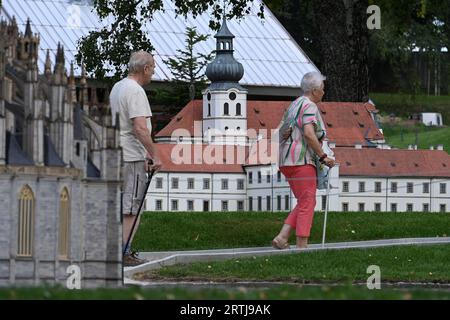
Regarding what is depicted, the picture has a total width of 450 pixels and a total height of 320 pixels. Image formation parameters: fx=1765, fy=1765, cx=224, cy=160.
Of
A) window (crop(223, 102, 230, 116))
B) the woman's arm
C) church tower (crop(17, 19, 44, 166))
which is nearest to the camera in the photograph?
church tower (crop(17, 19, 44, 166))

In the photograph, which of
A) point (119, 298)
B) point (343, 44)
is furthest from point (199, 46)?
point (119, 298)

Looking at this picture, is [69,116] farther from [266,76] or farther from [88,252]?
[266,76]

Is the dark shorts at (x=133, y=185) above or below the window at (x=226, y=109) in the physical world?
below

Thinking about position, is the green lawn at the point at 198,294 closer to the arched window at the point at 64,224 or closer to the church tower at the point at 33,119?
the arched window at the point at 64,224

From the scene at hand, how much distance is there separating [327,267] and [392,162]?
105 metres

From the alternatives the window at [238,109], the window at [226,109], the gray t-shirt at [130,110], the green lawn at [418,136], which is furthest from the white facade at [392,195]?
the gray t-shirt at [130,110]

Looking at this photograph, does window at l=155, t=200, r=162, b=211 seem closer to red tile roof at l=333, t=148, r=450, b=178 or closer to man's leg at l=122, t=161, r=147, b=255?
red tile roof at l=333, t=148, r=450, b=178

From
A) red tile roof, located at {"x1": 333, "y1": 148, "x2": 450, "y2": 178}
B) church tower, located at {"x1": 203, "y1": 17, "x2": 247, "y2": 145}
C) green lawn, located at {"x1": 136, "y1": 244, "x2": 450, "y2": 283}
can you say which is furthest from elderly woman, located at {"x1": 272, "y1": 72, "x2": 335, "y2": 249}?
church tower, located at {"x1": 203, "y1": 17, "x2": 247, "y2": 145}

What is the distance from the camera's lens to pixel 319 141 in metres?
17.7

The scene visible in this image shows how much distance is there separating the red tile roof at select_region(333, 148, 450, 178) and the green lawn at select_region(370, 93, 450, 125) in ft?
35.7

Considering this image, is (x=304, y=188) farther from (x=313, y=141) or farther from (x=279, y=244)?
(x=279, y=244)

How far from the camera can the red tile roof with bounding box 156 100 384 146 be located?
132 meters

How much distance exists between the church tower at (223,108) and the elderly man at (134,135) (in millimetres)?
111674

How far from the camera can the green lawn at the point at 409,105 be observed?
138 meters
